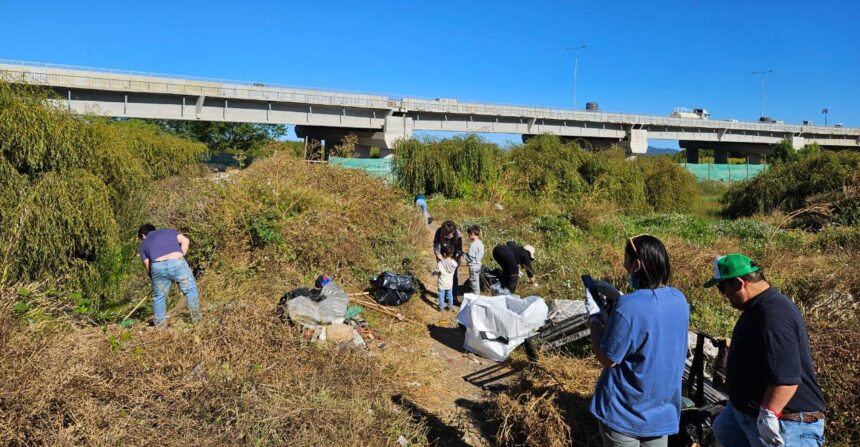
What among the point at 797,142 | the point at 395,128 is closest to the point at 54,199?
the point at 395,128

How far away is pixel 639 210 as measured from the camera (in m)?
21.9

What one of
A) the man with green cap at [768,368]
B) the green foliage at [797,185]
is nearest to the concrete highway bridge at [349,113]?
the man with green cap at [768,368]

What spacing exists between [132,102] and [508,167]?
1734 cm

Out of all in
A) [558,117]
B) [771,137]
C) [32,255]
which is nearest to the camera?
[32,255]

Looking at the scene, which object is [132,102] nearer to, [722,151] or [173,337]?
[173,337]

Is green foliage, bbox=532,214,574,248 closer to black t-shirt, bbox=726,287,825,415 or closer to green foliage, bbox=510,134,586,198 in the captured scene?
green foliage, bbox=510,134,586,198

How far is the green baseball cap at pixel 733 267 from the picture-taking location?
2.59 m

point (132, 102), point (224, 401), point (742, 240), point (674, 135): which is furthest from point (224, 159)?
point (674, 135)

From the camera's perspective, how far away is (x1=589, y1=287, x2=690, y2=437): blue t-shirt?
2.45 metres

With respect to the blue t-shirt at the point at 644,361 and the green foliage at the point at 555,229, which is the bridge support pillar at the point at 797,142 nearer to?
the green foliage at the point at 555,229

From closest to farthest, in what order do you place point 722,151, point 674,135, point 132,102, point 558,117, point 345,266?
point 345,266, point 132,102, point 558,117, point 674,135, point 722,151

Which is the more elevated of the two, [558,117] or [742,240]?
[558,117]

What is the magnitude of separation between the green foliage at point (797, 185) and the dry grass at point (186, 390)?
59.1 feet

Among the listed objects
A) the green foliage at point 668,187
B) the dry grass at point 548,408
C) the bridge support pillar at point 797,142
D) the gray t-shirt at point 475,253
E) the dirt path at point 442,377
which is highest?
the bridge support pillar at point 797,142
